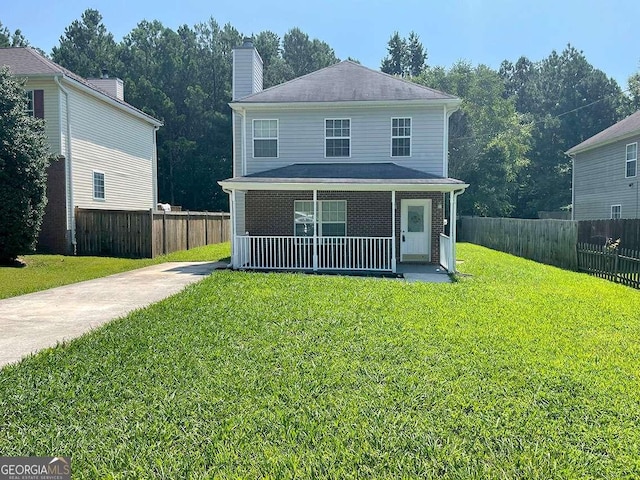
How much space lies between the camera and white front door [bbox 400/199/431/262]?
15.9 meters

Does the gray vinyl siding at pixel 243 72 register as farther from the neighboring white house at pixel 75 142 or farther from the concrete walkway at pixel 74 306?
the concrete walkway at pixel 74 306

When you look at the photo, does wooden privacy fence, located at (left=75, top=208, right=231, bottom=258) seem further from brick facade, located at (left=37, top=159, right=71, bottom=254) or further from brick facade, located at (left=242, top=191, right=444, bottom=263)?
brick facade, located at (left=242, top=191, right=444, bottom=263)

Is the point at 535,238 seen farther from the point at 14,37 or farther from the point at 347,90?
the point at 14,37

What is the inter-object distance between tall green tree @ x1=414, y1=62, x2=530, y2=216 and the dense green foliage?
104 ft

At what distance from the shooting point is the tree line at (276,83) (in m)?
40.2

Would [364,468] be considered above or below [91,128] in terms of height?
below

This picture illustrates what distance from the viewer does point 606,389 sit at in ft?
15.6

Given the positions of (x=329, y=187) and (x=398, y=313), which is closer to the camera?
(x=398, y=313)

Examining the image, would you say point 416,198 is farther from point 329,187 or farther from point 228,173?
point 228,173

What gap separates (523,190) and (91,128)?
3703 cm

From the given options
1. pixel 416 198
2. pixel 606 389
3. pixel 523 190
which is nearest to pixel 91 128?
pixel 416 198

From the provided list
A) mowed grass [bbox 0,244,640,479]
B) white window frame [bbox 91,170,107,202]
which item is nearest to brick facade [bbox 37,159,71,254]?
white window frame [bbox 91,170,107,202]

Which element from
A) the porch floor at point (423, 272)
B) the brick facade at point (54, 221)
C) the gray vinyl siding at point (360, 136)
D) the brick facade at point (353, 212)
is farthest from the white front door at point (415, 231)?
the brick facade at point (54, 221)

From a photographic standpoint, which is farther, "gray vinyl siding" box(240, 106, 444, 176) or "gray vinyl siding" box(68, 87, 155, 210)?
"gray vinyl siding" box(68, 87, 155, 210)
